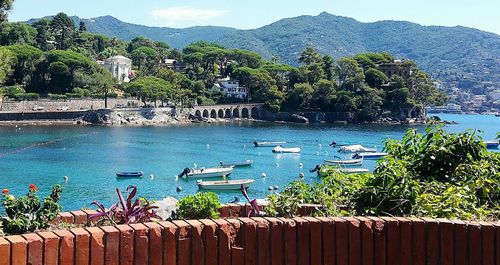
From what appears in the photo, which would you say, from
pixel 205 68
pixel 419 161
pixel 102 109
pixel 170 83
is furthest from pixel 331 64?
pixel 419 161

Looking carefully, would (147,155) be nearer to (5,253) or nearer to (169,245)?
(169,245)

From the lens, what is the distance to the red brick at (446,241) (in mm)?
4379

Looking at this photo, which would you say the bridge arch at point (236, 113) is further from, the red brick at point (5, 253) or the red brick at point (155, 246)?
the red brick at point (5, 253)

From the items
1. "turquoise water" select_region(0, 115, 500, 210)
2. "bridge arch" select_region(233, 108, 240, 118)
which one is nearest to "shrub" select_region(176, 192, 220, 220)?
"turquoise water" select_region(0, 115, 500, 210)

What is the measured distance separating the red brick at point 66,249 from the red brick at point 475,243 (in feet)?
9.60

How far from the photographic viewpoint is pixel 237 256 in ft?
13.9

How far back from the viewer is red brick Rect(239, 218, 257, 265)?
428 centimetres

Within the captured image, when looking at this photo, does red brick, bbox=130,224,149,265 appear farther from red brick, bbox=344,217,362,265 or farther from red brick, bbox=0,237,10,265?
red brick, bbox=344,217,362,265

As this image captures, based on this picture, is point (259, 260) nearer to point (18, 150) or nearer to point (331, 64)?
point (18, 150)

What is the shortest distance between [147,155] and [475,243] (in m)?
51.7

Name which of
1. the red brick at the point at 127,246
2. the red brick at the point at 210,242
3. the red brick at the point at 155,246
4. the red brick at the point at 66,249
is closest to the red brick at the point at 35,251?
the red brick at the point at 66,249

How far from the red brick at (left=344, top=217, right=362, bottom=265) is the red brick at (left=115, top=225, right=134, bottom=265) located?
5.30 ft

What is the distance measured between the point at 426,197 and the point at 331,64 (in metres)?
119

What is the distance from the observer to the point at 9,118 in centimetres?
8256
